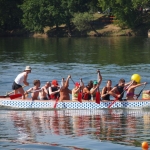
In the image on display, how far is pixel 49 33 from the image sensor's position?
91.0 m

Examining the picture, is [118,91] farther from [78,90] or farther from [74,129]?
[74,129]

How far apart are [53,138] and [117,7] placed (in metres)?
68.0

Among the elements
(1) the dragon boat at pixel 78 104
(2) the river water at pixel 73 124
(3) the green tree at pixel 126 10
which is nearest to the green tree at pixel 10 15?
(3) the green tree at pixel 126 10

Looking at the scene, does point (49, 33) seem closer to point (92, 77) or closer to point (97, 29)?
point (97, 29)

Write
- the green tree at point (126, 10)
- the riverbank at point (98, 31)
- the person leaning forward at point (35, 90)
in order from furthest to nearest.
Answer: the riverbank at point (98, 31) → the green tree at point (126, 10) → the person leaning forward at point (35, 90)

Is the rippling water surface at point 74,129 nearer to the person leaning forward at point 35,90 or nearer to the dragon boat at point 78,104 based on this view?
the dragon boat at point 78,104

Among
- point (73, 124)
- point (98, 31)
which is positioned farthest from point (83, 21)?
point (73, 124)

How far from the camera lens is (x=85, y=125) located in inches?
882

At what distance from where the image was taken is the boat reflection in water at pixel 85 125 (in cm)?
1991

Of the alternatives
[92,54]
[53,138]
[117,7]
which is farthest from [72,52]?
[53,138]

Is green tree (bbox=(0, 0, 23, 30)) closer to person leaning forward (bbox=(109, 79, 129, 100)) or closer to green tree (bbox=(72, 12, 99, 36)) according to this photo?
green tree (bbox=(72, 12, 99, 36))

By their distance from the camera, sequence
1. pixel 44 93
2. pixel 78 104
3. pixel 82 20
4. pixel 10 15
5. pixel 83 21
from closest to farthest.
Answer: pixel 78 104, pixel 44 93, pixel 82 20, pixel 83 21, pixel 10 15

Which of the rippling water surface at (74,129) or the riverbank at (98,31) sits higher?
the rippling water surface at (74,129)

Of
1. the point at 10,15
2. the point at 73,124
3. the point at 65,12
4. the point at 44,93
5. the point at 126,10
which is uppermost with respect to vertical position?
the point at 126,10
